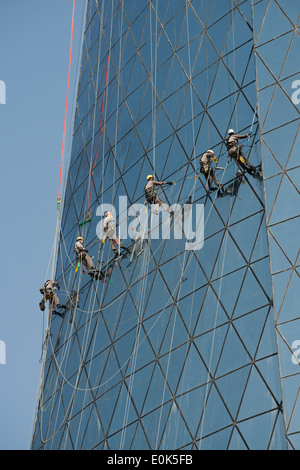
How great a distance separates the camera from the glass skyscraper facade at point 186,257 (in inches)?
1273

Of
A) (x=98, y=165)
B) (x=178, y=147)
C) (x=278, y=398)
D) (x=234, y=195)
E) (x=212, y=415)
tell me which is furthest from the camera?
(x=98, y=165)

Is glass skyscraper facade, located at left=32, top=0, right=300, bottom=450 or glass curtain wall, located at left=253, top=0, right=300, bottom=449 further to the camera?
glass skyscraper facade, located at left=32, top=0, right=300, bottom=450

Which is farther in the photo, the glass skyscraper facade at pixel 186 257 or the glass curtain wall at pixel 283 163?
the glass skyscraper facade at pixel 186 257

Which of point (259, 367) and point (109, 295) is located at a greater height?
point (109, 295)

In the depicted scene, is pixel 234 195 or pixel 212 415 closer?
pixel 212 415

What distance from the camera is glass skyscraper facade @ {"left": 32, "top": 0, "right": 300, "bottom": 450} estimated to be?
32.3 m

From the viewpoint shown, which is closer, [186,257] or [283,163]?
[283,163]

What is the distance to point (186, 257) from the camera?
3797 cm

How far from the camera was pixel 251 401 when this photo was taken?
3145cm

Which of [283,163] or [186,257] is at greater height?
[186,257]
